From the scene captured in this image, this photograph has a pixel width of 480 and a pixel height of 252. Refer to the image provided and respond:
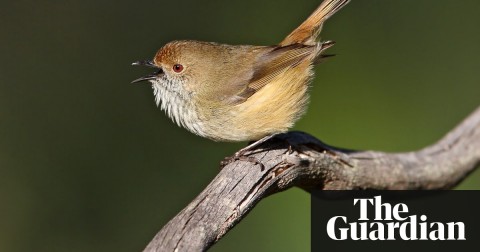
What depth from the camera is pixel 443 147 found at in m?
4.89

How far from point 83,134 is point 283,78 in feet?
6.17

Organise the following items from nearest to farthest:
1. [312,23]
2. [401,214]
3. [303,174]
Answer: [303,174] → [401,214] → [312,23]

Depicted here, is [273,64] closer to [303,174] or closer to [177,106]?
[177,106]

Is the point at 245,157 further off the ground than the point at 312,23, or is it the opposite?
the point at 312,23

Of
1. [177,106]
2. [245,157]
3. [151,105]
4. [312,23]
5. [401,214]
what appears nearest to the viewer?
[245,157]

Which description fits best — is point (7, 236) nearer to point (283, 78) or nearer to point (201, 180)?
point (201, 180)

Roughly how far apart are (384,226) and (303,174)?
2.33ft

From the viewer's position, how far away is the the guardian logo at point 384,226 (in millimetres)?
4617

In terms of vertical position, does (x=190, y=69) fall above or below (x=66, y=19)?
below

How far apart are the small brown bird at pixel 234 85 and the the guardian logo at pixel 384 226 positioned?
68cm

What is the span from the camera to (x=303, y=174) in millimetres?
4211

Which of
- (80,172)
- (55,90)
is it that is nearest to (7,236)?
(80,172)

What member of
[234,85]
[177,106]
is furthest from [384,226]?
[177,106]

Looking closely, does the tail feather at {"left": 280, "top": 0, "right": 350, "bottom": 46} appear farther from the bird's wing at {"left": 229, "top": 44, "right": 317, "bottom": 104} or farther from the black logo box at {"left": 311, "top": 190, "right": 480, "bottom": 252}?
the black logo box at {"left": 311, "top": 190, "right": 480, "bottom": 252}
